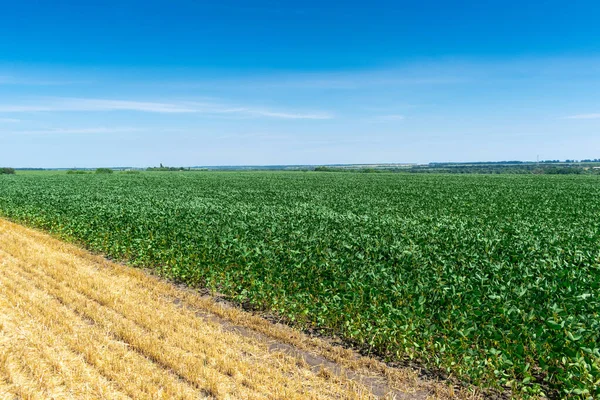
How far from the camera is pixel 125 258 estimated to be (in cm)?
1285

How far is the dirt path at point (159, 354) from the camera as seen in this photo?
5.06 m

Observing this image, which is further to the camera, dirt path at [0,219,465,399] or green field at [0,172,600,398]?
green field at [0,172,600,398]

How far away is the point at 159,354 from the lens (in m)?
5.91

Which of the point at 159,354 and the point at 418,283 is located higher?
the point at 418,283

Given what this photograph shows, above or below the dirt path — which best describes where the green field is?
above

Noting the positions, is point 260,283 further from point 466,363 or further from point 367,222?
point 367,222

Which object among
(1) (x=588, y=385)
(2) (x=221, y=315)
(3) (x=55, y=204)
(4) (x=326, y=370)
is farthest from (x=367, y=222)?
(3) (x=55, y=204)

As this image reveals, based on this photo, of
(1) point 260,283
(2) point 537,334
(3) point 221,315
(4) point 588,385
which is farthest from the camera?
(1) point 260,283

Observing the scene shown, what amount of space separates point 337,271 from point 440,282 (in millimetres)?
2281

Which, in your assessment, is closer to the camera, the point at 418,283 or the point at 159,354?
the point at 159,354

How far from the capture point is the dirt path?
199 inches

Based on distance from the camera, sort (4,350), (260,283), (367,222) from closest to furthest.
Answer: (4,350) < (260,283) < (367,222)

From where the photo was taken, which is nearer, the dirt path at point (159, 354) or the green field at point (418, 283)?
the dirt path at point (159, 354)

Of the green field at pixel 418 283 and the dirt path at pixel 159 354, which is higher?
the green field at pixel 418 283
